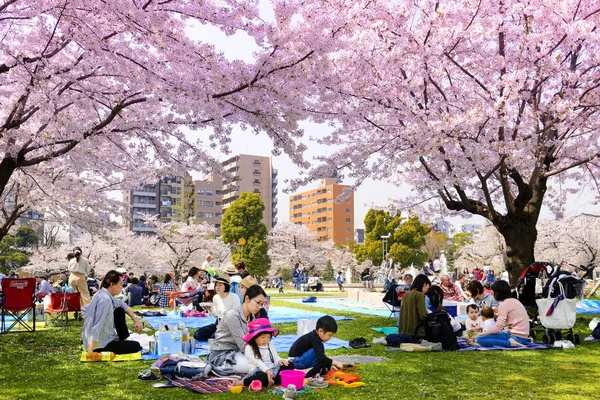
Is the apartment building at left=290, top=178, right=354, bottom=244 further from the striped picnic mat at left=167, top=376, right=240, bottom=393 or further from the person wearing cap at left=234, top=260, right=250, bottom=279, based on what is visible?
the striped picnic mat at left=167, top=376, right=240, bottom=393

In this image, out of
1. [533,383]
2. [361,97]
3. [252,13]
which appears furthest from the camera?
[361,97]

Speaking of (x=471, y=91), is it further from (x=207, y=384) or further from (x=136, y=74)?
(x=207, y=384)

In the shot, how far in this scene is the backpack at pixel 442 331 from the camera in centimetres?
744

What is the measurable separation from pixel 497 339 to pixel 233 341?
4.09 m

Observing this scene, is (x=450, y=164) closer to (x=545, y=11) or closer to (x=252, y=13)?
(x=545, y=11)

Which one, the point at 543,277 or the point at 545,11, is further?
the point at 545,11

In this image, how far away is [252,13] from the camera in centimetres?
720

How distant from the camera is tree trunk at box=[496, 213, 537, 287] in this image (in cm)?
1129

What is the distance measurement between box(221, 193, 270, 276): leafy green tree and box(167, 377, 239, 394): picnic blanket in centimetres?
3632

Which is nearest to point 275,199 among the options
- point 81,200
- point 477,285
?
point 81,200

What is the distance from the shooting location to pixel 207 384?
5.06 metres

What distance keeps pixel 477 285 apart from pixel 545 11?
17.6ft

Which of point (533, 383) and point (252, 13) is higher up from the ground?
point (252, 13)

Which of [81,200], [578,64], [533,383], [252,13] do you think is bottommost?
[533,383]
